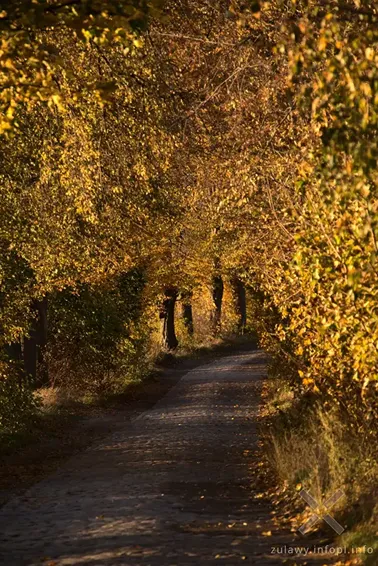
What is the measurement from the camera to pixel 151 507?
12.3 m

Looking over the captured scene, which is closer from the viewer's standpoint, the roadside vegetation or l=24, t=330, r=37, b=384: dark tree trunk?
the roadside vegetation

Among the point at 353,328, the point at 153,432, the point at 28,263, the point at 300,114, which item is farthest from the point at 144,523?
the point at 28,263

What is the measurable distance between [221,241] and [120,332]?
8495 mm

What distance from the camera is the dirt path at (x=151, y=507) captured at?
397 inches

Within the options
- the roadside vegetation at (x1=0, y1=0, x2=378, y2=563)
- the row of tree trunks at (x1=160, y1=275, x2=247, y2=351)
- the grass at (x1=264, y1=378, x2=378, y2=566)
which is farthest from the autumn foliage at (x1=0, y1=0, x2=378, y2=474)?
the row of tree trunks at (x1=160, y1=275, x2=247, y2=351)

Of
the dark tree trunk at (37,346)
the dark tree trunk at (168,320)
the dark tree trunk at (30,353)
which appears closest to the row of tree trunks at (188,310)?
the dark tree trunk at (168,320)

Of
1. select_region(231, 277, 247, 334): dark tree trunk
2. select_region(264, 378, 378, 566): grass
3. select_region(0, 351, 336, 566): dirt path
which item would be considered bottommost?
select_region(231, 277, 247, 334): dark tree trunk

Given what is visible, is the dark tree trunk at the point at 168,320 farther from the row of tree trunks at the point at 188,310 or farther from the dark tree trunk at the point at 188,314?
the dark tree trunk at the point at 188,314

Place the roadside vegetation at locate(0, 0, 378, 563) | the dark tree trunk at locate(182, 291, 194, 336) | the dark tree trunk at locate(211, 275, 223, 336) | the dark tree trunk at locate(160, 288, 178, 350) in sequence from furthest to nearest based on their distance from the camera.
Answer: the dark tree trunk at locate(211, 275, 223, 336) → the dark tree trunk at locate(182, 291, 194, 336) → the dark tree trunk at locate(160, 288, 178, 350) → the roadside vegetation at locate(0, 0, 378, 563)

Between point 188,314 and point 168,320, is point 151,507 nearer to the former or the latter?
point 168,320

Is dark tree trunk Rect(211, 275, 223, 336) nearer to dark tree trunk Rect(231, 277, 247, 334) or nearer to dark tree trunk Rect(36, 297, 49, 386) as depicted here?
dark tree trunk Rect(231, 277, 247, 334)

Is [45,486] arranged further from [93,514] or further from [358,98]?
[358,98]

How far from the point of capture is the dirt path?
10086 mm

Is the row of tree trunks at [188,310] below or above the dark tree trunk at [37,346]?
below
